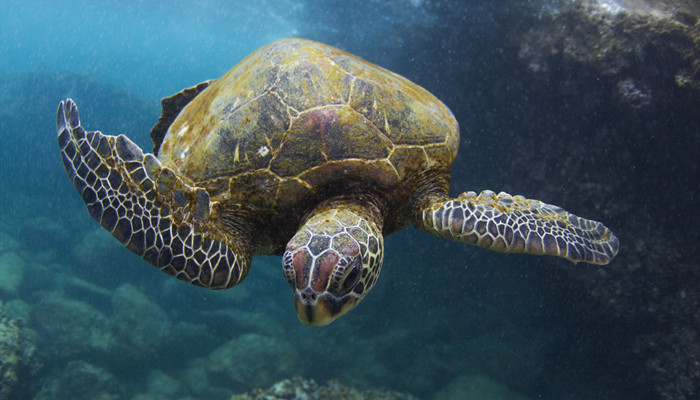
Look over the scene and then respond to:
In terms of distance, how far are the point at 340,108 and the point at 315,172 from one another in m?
0.71

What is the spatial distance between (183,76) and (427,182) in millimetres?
156242

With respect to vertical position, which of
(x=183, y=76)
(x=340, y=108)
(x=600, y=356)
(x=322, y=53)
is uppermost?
(x=322, y=53)

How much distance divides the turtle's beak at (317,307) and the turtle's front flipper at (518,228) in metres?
1.46

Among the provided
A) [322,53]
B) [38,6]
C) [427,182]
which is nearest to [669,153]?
[427,182]

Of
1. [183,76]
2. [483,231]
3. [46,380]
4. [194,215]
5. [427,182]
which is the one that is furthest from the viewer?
[183,76]

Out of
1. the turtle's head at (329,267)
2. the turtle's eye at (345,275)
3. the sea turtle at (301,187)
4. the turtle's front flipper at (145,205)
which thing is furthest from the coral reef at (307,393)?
the turtle's eye at (345,275)

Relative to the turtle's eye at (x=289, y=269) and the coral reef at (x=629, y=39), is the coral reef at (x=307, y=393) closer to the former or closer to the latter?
the turtle's eye at (x=289, y=269)

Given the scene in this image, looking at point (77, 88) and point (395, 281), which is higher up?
point (77, 88)

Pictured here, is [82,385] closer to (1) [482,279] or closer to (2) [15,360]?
(2) [15,360]

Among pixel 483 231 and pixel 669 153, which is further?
pixel 669 153

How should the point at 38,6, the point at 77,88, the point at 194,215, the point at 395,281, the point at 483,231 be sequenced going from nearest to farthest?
the point at 194,215 → the point at 483,231 → the point at 395,281 → the point at 77,88 → the point at 38,6

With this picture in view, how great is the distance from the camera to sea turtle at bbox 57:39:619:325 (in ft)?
9.41

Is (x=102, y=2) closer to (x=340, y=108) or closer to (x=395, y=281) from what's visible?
(x=395, y=281)

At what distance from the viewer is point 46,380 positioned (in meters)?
11.4
